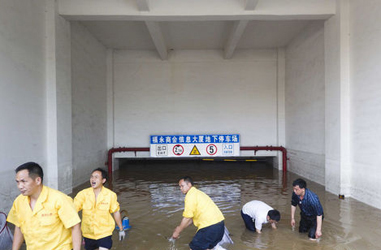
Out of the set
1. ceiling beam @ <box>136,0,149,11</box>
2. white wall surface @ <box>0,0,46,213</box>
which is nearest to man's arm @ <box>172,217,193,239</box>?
white wall surface @ <box>0,0,46,213</box>

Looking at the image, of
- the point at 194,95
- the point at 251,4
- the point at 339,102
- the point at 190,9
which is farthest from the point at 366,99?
the point at 194,95

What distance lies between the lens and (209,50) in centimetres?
1285

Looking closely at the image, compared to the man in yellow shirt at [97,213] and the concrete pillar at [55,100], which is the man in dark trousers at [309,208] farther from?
the concrete pillar at [55,100]

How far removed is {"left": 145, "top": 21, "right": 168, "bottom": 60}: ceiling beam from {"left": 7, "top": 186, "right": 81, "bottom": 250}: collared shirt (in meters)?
7.18

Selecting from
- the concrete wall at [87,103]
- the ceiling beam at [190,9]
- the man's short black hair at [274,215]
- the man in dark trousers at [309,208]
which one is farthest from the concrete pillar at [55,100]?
the man in dark trousers at [309,208]

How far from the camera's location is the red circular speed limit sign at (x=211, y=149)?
12250mm

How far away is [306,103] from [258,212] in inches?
266

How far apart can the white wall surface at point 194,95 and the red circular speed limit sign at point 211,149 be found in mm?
875

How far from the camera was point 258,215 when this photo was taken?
4.90 meters


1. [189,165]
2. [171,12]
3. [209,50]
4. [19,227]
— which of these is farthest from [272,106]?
[19,227]

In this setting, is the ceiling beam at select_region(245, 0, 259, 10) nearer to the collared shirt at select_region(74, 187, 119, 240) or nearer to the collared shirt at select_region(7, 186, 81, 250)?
the collared shirt at select_region(74, 187, 119, 240)

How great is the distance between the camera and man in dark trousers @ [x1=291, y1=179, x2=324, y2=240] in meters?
4.53

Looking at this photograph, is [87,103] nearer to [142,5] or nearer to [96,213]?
[142,5]

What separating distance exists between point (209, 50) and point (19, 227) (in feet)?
37.3
